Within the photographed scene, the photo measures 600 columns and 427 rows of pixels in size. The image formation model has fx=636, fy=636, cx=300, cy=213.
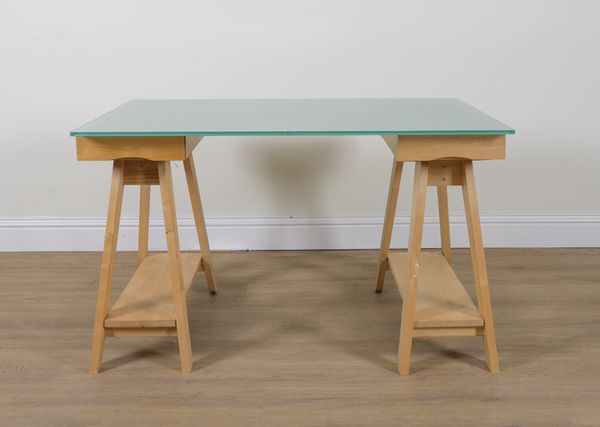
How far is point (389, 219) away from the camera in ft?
7.76

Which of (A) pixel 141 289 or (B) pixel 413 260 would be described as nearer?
(B) pixel 413 260

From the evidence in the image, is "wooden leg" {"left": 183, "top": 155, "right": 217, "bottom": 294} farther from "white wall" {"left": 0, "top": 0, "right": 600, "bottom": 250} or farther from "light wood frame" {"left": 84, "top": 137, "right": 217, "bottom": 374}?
"white wall" {"left": 0, "top": 0, "right": 600, "bottom": 250}

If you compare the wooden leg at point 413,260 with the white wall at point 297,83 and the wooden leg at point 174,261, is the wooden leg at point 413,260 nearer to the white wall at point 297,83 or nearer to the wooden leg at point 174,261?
the wooden leg at point 174,261

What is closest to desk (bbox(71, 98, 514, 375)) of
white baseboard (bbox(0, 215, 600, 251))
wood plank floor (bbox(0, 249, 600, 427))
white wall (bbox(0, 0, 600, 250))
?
wood plank floor (bbox(0, 249, 600, 427))

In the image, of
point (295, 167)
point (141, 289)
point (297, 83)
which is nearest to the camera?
point (141, 289)

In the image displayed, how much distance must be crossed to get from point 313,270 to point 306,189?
0.40 metres

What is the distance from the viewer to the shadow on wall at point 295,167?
2879mm

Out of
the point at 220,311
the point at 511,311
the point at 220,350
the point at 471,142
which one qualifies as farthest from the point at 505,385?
the point at 220,311

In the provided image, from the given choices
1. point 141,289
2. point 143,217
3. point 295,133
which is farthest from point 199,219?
point 295,133

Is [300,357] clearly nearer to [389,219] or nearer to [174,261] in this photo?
[174,261]

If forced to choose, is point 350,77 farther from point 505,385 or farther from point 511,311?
point 505,385

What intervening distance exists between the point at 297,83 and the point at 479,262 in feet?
4.15

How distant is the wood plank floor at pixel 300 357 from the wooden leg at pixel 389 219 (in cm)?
9

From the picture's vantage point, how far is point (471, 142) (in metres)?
1.77
